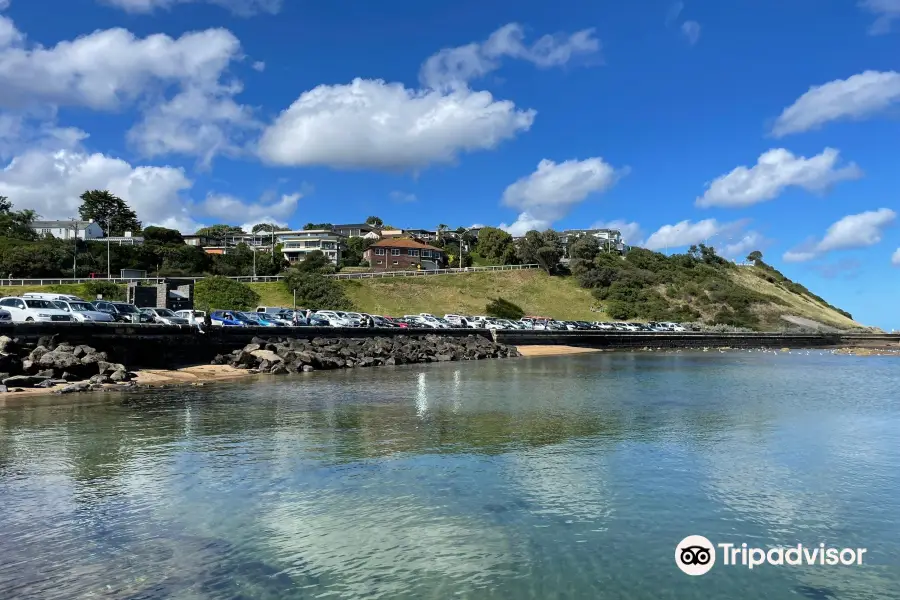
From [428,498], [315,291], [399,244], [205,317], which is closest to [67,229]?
[399,244]

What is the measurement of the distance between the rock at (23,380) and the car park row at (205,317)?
699 cm

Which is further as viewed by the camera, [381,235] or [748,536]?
[381,235]

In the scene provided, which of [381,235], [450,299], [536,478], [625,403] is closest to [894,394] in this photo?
[625,403]

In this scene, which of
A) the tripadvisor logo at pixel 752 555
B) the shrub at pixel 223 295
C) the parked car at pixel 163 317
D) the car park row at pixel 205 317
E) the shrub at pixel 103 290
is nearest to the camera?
the tripadvisor logo at pixel 752 555

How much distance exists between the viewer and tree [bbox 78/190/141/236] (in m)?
142

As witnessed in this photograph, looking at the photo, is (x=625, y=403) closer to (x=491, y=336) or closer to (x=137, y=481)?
(x=137, y=481)

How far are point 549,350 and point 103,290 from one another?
55.6 m

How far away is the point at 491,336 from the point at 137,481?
64637mm

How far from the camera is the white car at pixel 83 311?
4118 centimetres

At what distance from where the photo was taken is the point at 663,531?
1257 cm

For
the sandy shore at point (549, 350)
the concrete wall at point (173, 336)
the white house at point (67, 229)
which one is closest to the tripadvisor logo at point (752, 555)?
the concrete wall at point (173, 336)

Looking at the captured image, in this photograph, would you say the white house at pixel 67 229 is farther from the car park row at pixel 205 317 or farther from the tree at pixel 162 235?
the car park row at pixel 205 317

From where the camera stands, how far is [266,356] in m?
45.4

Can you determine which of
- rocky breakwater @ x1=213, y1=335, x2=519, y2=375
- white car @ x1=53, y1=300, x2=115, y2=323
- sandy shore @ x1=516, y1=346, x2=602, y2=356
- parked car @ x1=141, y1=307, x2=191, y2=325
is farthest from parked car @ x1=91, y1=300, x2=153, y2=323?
sandy shore @ x1=516, y1=346, x2=602, y2=356
